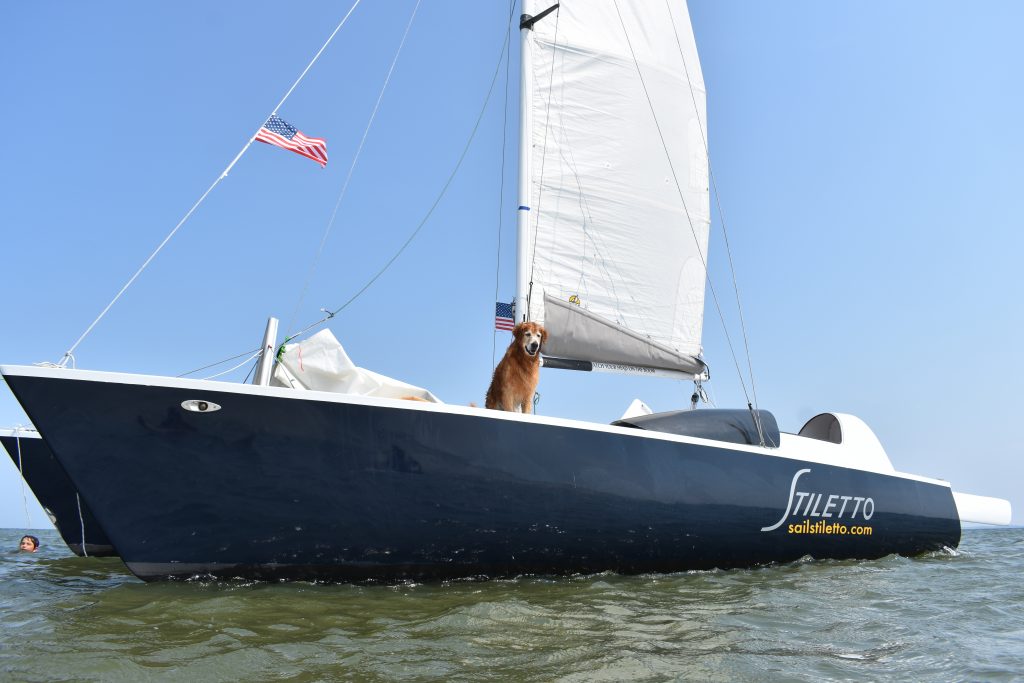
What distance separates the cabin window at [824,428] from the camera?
7156 millimetres

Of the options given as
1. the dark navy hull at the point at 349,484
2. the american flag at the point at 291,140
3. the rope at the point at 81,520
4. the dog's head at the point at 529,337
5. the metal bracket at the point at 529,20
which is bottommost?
the rope at the point at 81,520

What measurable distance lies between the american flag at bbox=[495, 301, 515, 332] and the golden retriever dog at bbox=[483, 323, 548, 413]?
70.8 inches

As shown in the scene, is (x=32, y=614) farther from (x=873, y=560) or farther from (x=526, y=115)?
(x=873, y=560)

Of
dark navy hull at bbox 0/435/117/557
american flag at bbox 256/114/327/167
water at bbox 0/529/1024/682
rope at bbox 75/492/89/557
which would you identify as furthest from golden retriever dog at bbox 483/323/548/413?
rope at bbox 75/492/89/557

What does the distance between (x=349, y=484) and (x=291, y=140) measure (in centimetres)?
336

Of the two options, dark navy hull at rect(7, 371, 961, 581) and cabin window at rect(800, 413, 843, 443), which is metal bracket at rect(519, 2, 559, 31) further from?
cabin window at rect(800, 413, 843, 443)

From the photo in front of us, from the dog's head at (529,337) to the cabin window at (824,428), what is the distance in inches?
139

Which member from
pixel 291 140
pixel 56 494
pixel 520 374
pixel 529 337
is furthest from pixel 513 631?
pixel 56 494

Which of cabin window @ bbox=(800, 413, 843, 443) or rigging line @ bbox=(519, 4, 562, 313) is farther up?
rigging line @ bbox=(519, 4, 562, 313)

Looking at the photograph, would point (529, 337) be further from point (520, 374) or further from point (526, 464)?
point (526, 464)

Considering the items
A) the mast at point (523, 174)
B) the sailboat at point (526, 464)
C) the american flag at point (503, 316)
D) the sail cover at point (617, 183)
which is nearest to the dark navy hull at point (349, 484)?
the sailboat at point (526, 464)

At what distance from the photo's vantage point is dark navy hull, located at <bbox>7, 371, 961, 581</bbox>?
3814mm

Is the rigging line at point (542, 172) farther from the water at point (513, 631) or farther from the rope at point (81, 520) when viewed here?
the rope at point (81, 520)

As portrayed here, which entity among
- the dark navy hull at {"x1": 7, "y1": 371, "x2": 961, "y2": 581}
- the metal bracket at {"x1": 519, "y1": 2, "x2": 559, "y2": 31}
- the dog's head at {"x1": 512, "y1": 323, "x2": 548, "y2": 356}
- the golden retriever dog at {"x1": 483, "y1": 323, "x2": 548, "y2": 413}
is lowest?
the dark navy hull at {"x1": 7, "y1": 371, "x2": 961, "y2": 581}
